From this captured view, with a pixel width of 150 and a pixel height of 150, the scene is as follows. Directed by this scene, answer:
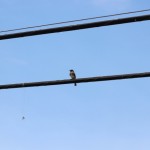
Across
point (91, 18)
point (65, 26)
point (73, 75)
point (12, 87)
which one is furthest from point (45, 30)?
point (73, 75)

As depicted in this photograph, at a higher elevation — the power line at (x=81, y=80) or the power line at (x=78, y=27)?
the power line at (x=78, y=27)

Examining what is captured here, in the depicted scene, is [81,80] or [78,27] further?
[81,80]

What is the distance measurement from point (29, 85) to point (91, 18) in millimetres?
2029

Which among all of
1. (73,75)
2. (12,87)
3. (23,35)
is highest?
(23,35)

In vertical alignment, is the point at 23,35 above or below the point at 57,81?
above

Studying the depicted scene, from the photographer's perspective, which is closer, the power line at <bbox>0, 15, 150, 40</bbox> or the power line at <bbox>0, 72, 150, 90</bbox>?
the power line at <bbox>0, 15, 150, 40</bbox>

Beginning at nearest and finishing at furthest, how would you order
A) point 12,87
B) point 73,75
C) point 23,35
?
point 23,35
point 12,87
point 73,75

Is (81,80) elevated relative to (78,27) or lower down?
lower down

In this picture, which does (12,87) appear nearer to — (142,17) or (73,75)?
(142,17)

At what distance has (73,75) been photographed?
55.7 feet

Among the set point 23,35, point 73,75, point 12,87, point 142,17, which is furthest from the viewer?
point 73,75

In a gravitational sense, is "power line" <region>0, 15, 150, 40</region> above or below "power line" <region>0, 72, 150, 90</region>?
above

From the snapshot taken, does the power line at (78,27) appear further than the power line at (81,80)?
No

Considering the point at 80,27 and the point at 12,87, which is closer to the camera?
the point at 80,27
